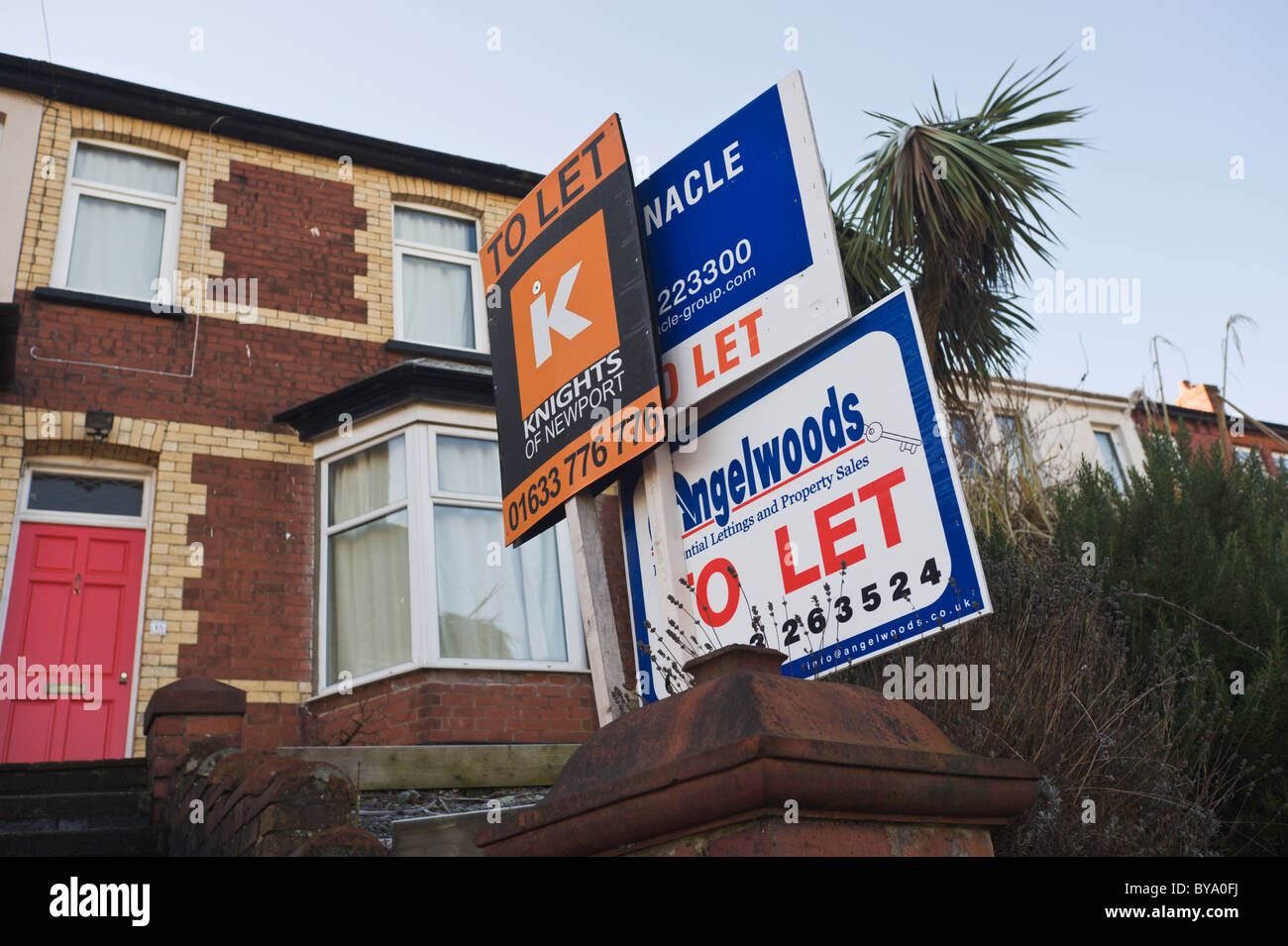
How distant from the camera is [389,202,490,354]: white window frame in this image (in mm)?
11211

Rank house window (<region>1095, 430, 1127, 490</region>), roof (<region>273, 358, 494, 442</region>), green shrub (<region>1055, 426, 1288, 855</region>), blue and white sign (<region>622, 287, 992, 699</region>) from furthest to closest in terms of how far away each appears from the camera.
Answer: house window (<region>1095, 430, 1127, 490</region>)
roof (<region>273, 358, 494, 442</region>)
green shrub (<region>1055, 426, 1288, 855</region>)
blue and white sign (<region>622, 287, 992, 699</region>)

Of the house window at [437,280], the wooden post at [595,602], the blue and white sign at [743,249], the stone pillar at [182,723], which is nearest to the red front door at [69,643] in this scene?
the stone pillar at [182,723]

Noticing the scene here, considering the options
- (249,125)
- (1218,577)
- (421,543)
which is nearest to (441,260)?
(249,125)

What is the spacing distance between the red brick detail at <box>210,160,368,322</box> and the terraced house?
26mm

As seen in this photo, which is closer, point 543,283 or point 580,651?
point 543,283

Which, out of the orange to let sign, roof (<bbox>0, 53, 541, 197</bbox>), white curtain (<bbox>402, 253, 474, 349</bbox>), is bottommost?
the orange to let sign

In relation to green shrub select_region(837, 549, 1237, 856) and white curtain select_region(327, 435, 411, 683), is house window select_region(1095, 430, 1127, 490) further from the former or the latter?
green shrub select_region(837, 549, 1237, 856)

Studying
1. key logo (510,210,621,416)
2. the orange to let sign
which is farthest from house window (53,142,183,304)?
key logo (510,210,621,416)

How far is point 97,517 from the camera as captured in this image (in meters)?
9.26

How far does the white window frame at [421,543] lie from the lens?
8938 mm

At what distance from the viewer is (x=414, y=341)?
10961 millimetres
